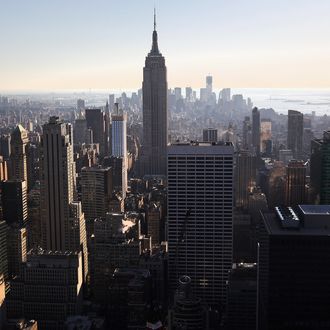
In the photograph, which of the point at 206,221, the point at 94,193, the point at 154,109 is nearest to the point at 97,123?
the point at 154,109

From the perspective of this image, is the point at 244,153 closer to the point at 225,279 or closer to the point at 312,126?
the point at 312,126

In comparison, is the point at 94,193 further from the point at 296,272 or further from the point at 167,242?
the point at 296,272

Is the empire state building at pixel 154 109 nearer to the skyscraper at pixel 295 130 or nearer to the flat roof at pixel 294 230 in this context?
the skyscraper at pixel 295 130

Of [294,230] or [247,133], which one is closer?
[294,230]

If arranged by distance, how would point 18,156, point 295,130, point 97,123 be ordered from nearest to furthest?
point 18,156 < point 295,130 < point 97,123

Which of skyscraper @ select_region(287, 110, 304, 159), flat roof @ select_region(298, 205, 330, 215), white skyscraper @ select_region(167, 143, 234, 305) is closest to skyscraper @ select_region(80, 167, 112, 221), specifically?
white skyscraper @ select_region(167, 143, 234, 305)
